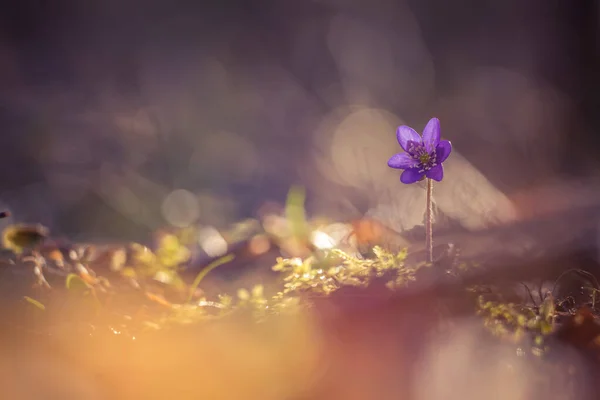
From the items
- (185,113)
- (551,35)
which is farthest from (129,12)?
(551,35)

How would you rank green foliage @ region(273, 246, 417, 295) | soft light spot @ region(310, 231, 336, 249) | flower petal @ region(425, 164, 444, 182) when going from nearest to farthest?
green foliage @ region(273, 246, 417, 295) < flower petal @ region(425, 164, 444, 182) < soft light spot @ region(310, 231, 336, 249)

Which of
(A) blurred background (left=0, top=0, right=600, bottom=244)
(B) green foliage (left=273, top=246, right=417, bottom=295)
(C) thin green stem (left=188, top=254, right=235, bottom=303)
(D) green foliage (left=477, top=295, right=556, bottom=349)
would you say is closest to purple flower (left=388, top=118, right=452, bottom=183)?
(B) green foliage (left=273, top=246, right=417, bottom=295)

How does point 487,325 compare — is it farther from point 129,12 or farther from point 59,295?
point 129,12

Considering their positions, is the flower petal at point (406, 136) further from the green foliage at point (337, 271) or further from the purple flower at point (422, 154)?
the green foliage at point (337, 271)

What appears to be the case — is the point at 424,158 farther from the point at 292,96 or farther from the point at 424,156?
the point at 292,96

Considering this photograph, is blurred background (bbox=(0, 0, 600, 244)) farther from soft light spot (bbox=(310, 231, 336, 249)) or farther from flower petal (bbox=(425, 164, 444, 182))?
flower petal (bbox=(425, 164, 444, 182))

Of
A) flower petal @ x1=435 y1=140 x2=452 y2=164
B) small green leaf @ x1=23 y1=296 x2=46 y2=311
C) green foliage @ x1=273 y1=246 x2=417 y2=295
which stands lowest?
small green leaf @ x1=23 y1=296 x2=46 y2=311

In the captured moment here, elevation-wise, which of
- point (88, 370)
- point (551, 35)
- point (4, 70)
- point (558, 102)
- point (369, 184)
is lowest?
point (88, 370)
